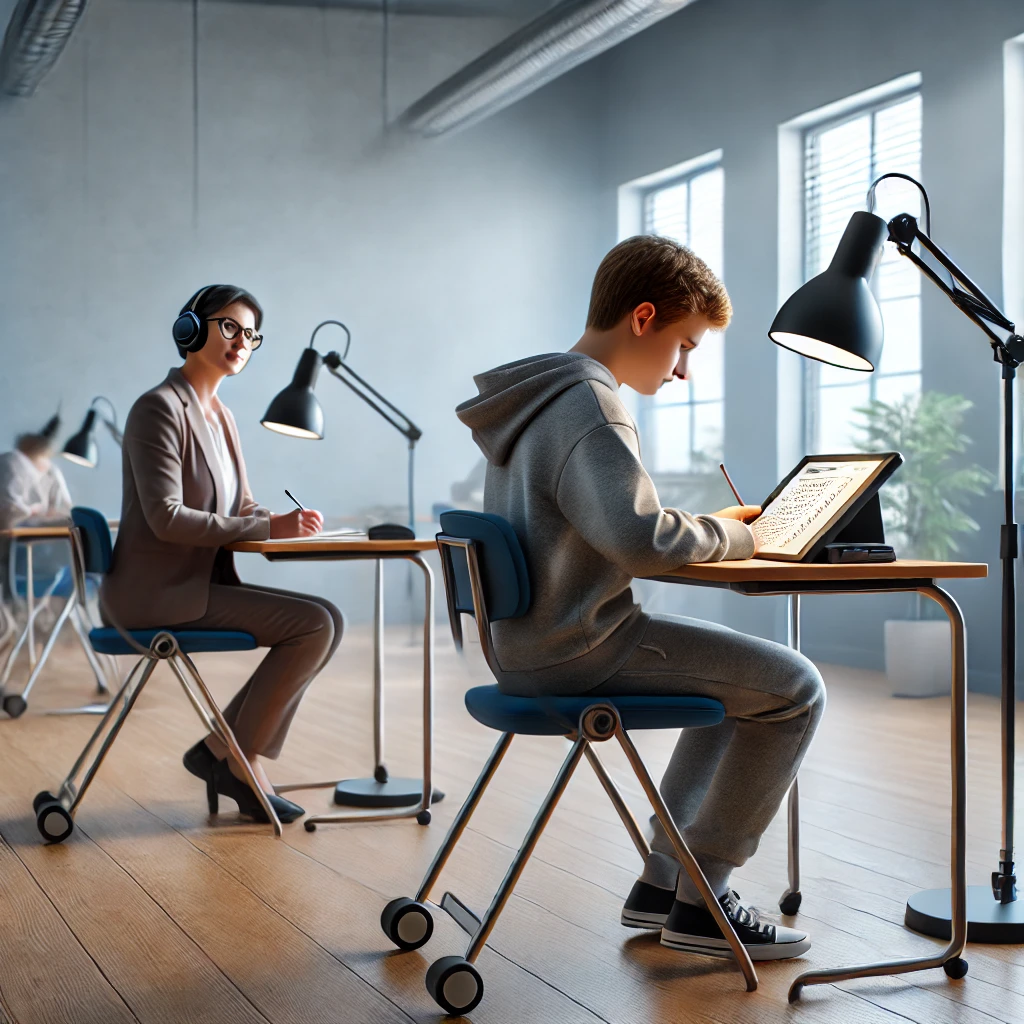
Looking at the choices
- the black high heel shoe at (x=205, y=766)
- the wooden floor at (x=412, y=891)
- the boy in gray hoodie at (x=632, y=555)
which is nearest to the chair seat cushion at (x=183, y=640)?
the black high heel shoe at (x=205, y=766)

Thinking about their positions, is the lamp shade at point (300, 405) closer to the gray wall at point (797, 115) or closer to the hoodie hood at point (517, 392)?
the hoodie hood at point (517, 392)

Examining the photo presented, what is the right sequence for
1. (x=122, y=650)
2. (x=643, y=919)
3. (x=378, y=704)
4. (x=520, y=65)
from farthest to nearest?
(x=520, y=65)
(x=378, y=704)
(x=122, y=650)
(x=643, y=919)

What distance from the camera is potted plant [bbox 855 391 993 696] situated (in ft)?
16.6

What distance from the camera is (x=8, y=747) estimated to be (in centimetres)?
408

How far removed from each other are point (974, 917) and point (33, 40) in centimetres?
471

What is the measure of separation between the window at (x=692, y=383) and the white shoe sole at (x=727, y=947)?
4.26 m

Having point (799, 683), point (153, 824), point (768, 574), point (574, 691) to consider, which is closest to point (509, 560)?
point (574, 691)

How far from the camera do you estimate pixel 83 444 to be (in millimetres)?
5176

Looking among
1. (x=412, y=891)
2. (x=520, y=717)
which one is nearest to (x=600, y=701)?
(x=520, y=717)

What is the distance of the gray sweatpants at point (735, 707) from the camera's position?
1947mm

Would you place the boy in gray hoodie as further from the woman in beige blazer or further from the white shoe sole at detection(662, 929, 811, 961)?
the woman in beige blazer

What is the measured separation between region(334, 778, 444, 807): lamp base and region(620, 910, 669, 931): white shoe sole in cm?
110

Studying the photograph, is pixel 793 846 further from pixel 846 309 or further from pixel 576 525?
pixel 846 309

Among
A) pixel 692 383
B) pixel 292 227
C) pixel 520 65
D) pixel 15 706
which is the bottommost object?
pixel 15 706
